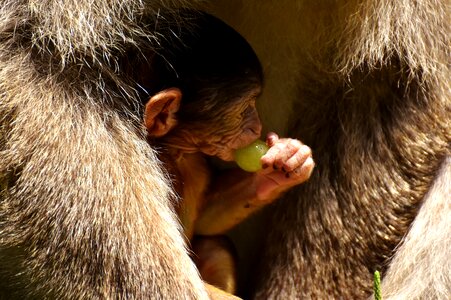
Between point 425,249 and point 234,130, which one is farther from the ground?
point 234,130

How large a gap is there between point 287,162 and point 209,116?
0.32 metres

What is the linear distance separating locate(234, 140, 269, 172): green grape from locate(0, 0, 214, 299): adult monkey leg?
0.46 metres

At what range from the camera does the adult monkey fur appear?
3.71 metres

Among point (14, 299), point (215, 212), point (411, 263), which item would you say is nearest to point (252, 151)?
point (215, 212)

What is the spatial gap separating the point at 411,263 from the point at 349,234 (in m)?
0.25

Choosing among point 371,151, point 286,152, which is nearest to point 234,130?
point 286,152

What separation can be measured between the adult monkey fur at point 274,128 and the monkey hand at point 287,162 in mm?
316

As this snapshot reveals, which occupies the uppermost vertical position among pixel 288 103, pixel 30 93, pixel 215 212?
pixel 30 93

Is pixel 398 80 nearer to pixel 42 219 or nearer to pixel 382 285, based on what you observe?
pixel 382 285

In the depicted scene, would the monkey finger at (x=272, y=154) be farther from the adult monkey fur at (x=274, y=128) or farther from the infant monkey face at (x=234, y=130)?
the adult monkey fur at (x=274, y=128)

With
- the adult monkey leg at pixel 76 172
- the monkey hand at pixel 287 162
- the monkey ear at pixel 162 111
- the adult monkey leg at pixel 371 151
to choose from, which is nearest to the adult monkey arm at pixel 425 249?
the adult monkey leg at pixel 371 151

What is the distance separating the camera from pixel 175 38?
4.18 m

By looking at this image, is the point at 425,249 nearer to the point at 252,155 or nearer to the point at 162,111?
the point at 252,155

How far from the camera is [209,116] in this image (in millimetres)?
4211
